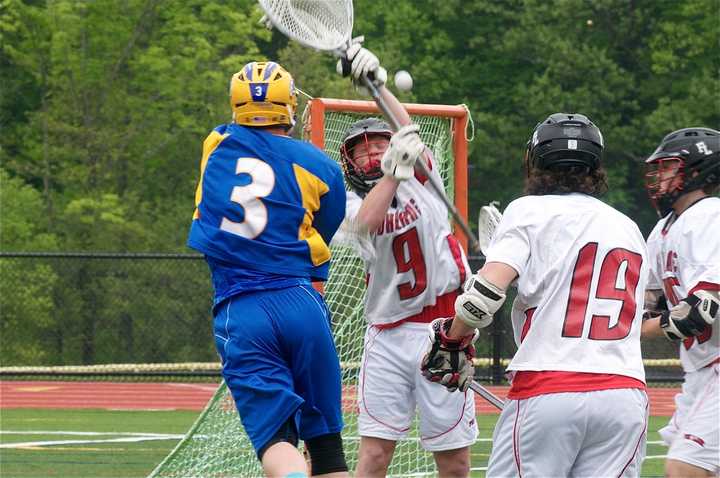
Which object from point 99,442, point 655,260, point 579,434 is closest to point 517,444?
point 579,434

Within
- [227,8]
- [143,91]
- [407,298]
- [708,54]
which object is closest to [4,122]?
[143,91]

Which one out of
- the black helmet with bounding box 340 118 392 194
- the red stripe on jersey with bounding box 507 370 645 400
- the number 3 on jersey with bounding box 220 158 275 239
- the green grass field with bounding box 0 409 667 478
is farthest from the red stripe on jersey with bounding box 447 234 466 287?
the green grass field with bounding box 0 409 667 478

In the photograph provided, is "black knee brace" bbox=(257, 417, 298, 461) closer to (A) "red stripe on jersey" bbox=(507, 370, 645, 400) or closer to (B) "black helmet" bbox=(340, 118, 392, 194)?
(A) "red stripe on jersey" bbox=(507, 370, 645, 400)

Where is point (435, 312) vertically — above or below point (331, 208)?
below

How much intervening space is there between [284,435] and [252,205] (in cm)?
86

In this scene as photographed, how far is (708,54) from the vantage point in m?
Result: 31.1

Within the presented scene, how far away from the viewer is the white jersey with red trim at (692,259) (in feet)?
17.2

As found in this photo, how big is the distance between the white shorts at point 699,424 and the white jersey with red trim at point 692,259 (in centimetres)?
8

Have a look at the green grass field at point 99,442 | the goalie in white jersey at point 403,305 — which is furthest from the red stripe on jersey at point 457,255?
the green grass field at point 99,442

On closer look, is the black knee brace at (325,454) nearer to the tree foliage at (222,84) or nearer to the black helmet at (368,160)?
the black helmet at (368,160)

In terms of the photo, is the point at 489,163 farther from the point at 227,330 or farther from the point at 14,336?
the point at 227,330

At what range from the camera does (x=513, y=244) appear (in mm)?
4027

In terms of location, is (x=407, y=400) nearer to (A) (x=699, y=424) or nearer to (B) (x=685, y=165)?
(A) (x=699, y=424)

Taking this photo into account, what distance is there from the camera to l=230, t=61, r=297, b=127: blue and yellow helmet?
479 centimetres
